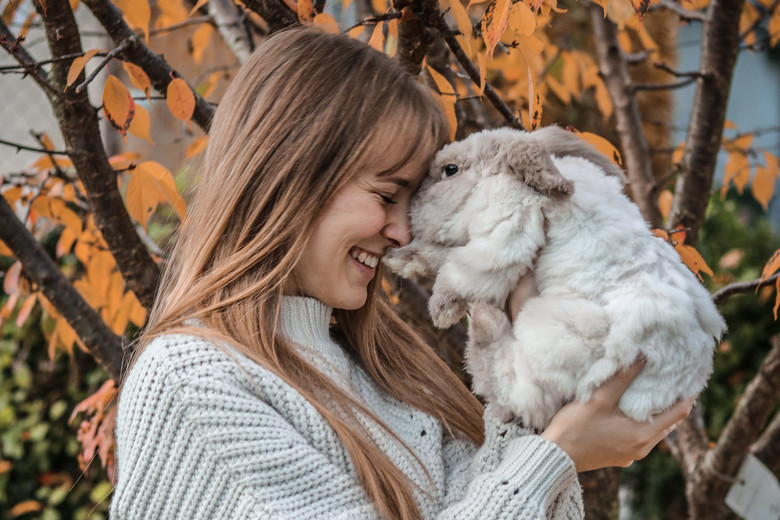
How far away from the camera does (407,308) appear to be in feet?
5.98

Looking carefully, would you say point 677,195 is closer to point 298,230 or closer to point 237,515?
point 298,230

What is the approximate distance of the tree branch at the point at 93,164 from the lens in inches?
57.8

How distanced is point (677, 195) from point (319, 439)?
4.28ft

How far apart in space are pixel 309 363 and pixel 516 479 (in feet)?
1.32

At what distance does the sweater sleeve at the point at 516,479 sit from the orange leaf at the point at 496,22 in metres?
0.60

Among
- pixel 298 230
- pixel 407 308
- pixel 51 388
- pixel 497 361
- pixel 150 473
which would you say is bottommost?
pixel 51 388

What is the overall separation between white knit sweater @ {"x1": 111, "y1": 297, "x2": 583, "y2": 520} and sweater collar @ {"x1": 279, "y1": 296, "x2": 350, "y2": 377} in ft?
0.49

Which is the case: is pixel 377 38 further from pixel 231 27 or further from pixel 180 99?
pixel 231 27

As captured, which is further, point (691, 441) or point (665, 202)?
point (665, 202)

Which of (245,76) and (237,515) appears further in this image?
(245,76)

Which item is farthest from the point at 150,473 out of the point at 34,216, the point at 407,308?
the point at 34,216

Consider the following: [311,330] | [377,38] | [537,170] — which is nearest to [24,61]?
[377,38]

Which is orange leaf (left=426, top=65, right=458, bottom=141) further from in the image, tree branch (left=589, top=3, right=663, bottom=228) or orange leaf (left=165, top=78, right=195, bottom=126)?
tree branch (left=589, top=3, right=663, bottom=228)

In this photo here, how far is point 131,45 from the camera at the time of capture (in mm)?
1488
